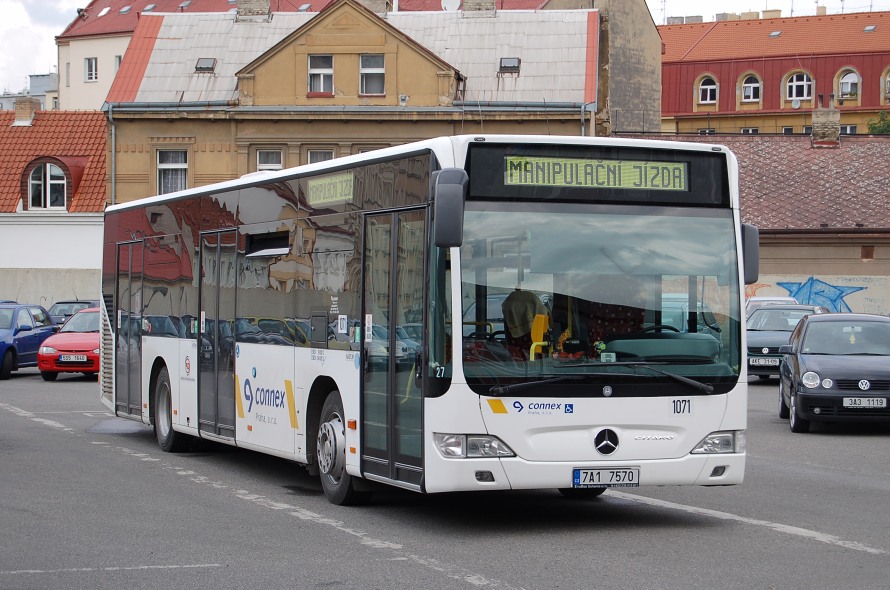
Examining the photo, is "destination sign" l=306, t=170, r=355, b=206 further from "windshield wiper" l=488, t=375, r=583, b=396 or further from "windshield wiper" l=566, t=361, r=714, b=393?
"windshield wiper" l=566, t=361, r=714, b=393

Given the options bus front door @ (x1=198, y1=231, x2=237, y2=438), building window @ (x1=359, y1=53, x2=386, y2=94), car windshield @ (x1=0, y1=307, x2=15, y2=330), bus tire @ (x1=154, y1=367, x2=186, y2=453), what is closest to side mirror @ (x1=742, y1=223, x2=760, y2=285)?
bus front door @ (x1=198, y1=231, x2=237, y2=438)

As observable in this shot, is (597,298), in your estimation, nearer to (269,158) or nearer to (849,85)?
(269,158)

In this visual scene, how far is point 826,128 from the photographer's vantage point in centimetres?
5181

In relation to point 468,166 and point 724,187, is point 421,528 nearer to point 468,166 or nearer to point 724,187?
point 468,166

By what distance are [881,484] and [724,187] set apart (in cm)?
433

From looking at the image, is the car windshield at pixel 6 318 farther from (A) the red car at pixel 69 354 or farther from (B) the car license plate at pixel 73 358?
(B) the car license plate at pixel 73 358

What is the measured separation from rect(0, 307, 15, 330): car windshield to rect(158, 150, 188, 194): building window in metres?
15.8

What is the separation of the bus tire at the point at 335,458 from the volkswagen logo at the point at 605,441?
235cm

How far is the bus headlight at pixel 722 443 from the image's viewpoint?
34.5ft

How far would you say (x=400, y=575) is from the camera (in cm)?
850

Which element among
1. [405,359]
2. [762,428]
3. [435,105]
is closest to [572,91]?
[435,105]

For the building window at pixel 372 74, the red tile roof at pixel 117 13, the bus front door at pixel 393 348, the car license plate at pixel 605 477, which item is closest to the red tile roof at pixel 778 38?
the red tile roof at pixel 117 13

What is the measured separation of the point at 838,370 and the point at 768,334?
12738 millimetres

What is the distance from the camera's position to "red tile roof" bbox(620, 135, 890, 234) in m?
47.2
